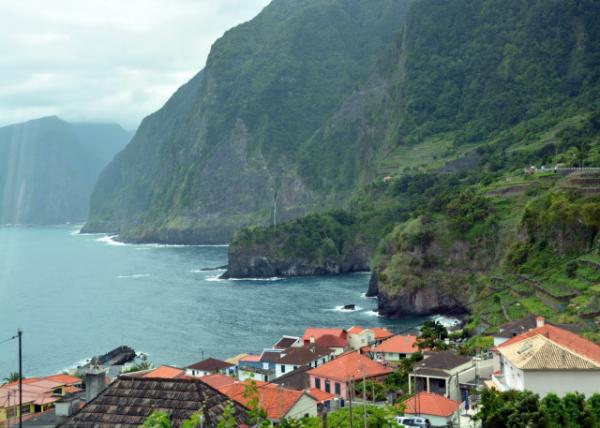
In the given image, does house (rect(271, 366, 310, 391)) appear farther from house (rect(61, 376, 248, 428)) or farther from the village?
house (rect(61, 376, 248, 428))

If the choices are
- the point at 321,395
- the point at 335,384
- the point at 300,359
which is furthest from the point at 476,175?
the point at 321,395

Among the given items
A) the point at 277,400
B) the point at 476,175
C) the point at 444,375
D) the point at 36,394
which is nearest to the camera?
the point at 277,400

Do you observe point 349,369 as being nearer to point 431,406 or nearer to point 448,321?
point 431,406

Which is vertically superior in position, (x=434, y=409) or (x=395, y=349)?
(x=434, y=409)

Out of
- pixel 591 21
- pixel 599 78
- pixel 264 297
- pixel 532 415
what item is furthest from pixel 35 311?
pixel 591 21

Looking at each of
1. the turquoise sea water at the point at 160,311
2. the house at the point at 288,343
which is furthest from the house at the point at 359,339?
the turquoise sea water at the point at 160,311

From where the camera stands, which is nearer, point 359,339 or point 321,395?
point 321,395

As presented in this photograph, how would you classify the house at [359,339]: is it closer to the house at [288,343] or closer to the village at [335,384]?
the village at [335,384]
